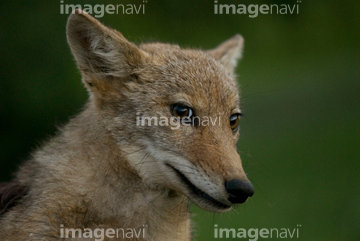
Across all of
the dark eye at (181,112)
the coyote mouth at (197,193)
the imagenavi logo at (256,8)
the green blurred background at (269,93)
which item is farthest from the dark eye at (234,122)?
the imagenavi logo at (256,8)

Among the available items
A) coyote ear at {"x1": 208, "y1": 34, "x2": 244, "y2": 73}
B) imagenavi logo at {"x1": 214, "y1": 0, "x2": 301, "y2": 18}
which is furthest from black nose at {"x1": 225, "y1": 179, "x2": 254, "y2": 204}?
imagenavi logo at {"x1": 214, "y1": 0, "x2": 301, "y2": 18}

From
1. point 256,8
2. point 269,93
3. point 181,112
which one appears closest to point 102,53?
point 181,112

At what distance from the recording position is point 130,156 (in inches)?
259

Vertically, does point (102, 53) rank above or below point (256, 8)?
below

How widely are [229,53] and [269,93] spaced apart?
783 centimetres

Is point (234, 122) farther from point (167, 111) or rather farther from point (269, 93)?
point (269, 93)

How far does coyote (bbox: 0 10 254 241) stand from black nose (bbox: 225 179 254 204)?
0.4 inches

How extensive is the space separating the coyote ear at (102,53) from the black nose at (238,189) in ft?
6.20

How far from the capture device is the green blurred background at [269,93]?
12531 mm

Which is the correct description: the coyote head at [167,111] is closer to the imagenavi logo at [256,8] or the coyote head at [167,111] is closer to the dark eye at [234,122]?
the dark eye at [234,122]

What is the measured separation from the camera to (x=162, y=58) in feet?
24.0

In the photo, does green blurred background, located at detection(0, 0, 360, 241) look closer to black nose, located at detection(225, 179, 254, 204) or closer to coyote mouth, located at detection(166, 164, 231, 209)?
coyote mouth, located at detection(166, 164, 231, 209)

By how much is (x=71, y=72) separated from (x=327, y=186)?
19.7ft

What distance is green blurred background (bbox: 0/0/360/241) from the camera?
41.1ft
